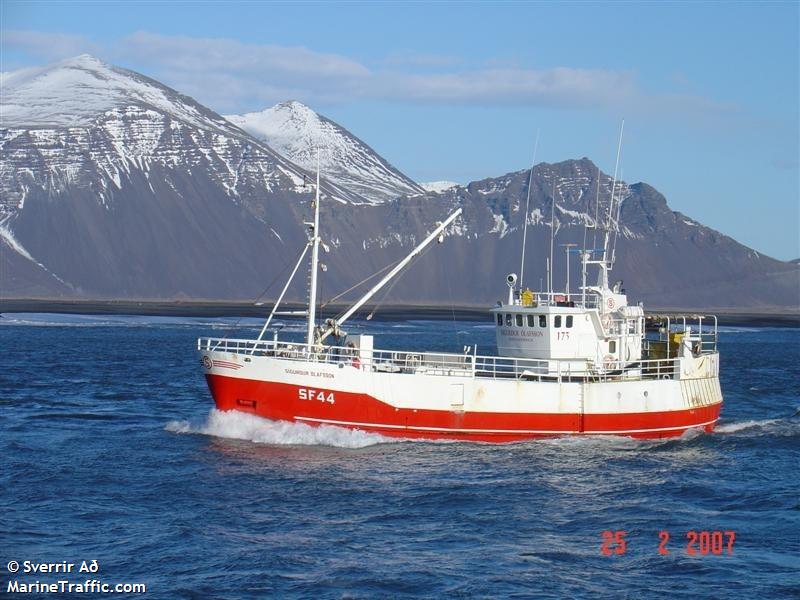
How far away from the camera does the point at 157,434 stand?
127 ft

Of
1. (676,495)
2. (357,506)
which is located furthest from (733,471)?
(357,506)

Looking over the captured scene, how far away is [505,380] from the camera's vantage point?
3806 centimetres

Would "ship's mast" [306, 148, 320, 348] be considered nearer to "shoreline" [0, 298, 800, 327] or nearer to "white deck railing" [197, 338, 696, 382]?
"white deck railing" [197, 338, 696, 382]

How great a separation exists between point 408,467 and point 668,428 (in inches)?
484

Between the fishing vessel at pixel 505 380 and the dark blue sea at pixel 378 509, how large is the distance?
810 mm

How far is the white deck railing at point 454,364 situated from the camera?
3728 cm

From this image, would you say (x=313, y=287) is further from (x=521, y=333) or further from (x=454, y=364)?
(x=521, y=333)

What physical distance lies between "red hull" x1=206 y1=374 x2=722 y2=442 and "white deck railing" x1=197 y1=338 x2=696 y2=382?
1.10 meters

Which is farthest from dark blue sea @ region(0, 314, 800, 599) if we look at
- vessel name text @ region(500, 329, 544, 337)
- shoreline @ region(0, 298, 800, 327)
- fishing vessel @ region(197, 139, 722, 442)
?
shoreline @ region(0, 298, 800, 327)

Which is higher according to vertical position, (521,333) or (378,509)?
(521,333)
